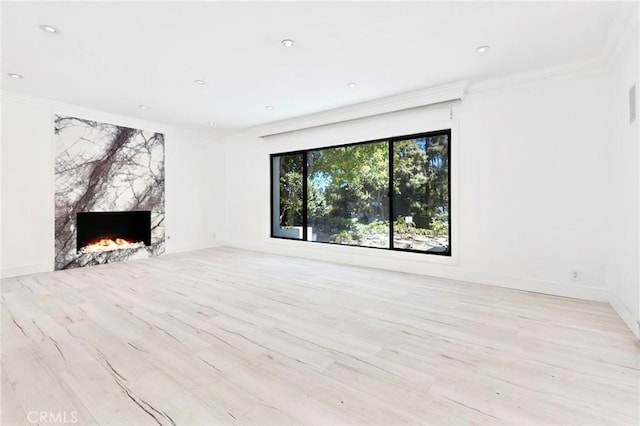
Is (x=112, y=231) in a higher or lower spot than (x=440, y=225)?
lower

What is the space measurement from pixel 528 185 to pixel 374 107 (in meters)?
2.33

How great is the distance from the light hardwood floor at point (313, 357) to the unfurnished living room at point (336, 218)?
18mm

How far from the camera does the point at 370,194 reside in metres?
5.12

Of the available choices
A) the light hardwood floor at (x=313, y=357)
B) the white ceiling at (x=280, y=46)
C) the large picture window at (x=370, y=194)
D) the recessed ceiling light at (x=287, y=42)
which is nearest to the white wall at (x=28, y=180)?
the white ceiling at (x=280, y=46)

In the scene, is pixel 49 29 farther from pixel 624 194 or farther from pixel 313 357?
pixel 624 194

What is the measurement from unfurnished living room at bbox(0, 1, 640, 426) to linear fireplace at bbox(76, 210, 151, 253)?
38 mm

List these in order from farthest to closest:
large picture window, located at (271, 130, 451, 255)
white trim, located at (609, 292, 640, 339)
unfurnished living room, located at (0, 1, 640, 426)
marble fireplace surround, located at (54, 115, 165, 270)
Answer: marble fireplace surround, located at (54, 115, 165, 270), large picture window, located at (271, 130, 451, 255), white trim, located at (609, 292, 640, 339), unfurnished living room, located at (0, 1, 640, 426)

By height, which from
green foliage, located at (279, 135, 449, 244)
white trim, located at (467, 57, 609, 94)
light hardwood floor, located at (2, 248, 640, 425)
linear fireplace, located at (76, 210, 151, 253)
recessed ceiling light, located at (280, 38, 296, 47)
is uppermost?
recessed ceiling light, located at (280, 38, 296, 47)

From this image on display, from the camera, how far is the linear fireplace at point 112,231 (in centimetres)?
511

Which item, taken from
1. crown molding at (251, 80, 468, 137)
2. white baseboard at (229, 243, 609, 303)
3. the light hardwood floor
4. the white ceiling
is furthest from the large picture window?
the light hardwood floor

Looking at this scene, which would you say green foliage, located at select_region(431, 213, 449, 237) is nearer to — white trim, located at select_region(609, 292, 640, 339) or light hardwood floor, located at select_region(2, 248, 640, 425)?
light hardwood floor, located at select_region(2, 248, 640, 425)

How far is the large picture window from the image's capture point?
14.6ft

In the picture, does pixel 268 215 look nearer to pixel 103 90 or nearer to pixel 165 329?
pixel 103 90

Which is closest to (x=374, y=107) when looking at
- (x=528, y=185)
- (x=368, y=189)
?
(x=368, y=189)
